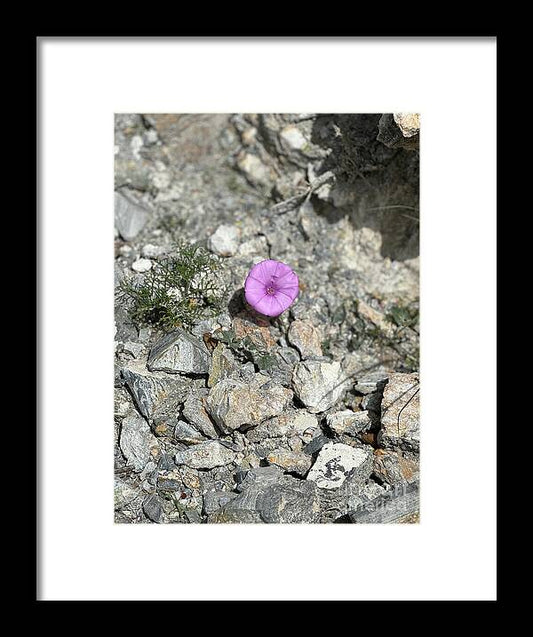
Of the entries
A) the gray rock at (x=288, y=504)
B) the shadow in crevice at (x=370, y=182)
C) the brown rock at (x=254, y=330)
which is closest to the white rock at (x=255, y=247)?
the shadow in crevice at (x=370, y=182)

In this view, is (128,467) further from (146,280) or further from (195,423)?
(146,280)

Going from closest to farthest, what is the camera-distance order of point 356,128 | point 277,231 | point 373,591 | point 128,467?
1. point 373,591
2. point 128,467
3. point 356,128
4. point 277,231

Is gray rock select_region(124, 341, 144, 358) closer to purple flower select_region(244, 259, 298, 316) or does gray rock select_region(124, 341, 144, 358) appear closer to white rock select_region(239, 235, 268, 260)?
purple flower select_region(244, 259, 298, 316)

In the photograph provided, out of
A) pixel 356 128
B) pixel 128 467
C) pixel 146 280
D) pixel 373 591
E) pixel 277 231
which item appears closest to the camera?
pixel 373 591

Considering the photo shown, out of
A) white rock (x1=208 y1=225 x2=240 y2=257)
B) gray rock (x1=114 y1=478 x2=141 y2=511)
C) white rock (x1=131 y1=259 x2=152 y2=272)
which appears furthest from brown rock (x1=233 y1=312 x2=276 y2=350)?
gray rock (x1=114 y1=478 x2=141 y2=511)

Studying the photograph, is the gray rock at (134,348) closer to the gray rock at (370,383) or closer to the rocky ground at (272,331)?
the rocky ground at (272,331)

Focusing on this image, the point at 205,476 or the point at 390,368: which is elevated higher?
the point at 390,368
